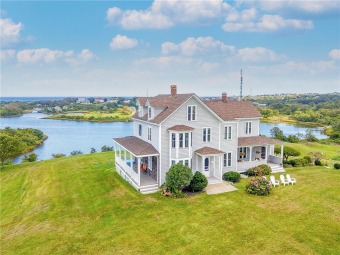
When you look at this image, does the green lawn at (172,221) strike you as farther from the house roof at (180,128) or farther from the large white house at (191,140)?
the house roof at (180,128)

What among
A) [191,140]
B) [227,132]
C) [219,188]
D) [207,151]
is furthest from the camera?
[227,132]

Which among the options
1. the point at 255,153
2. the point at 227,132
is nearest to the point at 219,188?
the point at 227,132

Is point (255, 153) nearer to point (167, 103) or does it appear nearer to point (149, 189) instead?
point (167, 103)

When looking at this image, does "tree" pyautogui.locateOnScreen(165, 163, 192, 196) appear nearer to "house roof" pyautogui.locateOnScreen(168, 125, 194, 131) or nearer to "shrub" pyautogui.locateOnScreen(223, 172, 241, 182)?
"house roof" pyautogui.locateOnScreen(168, 125, 194, 131)

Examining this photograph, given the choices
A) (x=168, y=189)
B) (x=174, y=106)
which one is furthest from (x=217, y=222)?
(x=174, y=106)

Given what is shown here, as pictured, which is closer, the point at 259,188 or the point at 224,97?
the point at 259,188

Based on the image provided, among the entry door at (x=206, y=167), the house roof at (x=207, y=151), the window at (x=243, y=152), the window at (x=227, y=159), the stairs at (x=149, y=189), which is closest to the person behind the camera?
the stairs at (x=149, y=189)

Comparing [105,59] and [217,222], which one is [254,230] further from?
[105,59]

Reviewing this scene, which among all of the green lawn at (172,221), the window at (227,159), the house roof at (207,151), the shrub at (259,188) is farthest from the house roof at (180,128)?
the shrub at (259,188)
